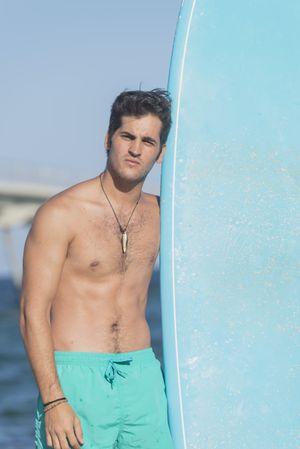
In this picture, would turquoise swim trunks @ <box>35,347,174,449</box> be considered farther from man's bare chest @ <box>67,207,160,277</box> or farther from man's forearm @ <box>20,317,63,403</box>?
man's bare chest @ <box>67,207,160,277</box>

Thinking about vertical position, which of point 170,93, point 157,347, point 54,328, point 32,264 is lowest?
point 157,347

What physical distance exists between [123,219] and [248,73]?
29.4 inches

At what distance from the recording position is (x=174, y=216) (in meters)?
3.23

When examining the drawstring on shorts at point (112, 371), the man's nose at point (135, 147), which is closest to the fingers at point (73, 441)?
the drawstring on shorts at point (112, 371)

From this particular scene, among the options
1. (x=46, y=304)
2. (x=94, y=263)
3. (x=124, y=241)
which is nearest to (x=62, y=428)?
(x=46, y=304)

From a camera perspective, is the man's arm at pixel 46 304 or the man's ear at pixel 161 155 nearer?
the man's arm at pixel 46 304

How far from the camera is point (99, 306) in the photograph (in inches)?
115

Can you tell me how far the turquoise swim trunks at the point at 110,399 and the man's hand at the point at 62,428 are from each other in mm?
84

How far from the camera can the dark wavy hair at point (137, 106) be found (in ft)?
9.60

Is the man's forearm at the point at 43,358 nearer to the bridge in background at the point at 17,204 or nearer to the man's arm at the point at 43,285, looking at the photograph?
the man's arm at the point at 43,285

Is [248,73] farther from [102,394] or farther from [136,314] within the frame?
[102,394]

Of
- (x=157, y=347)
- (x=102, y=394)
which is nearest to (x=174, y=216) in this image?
(x=102, y=394)

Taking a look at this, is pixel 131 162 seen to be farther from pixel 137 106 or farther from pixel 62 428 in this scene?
pixel 62 428

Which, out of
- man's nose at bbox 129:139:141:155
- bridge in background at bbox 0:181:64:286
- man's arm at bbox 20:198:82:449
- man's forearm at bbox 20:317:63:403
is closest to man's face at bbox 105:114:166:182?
man's nose at bbox 129:139:141:155
